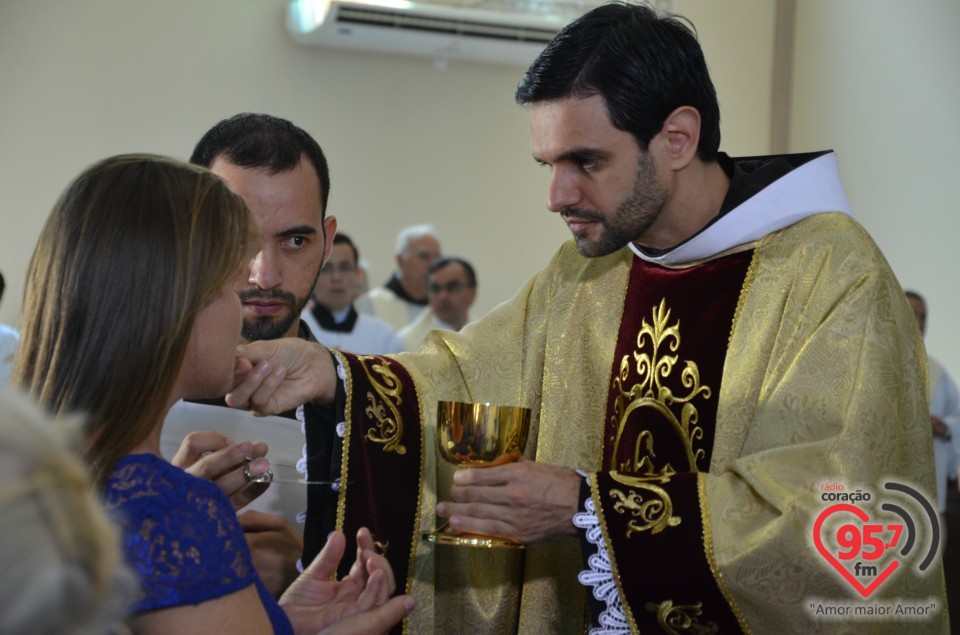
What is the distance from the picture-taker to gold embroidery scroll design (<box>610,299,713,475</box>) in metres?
2.56

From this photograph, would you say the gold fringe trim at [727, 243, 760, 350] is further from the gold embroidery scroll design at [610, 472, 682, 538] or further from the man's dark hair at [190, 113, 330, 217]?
the man's dark hair at [190, 113, 330, 217]

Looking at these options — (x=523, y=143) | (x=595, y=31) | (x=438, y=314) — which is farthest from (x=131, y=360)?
(x=523, y=143)

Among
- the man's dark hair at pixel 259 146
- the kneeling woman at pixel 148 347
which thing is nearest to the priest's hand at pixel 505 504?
the kneeling woman at pixel 148 347

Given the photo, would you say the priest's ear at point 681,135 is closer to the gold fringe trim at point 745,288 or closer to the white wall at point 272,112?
the gold fringe trim at point 745,288

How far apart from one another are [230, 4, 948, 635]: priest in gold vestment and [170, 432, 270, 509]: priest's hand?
0.15 meters

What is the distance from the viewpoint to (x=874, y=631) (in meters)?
2.21

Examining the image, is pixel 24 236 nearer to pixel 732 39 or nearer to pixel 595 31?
pixel 732 39

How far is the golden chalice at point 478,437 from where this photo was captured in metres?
2.17

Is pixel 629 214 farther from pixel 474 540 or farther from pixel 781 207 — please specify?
pixel 474 540

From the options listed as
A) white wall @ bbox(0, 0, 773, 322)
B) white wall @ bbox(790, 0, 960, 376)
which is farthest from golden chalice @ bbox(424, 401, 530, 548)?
white wall @ bbox(0, 0, 773, 322)

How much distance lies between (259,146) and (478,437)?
0.98m

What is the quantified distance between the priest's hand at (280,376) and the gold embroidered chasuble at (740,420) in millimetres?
255

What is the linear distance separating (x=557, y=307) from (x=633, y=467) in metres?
0.48

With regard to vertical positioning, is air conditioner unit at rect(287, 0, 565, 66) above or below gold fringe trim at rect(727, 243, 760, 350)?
above
